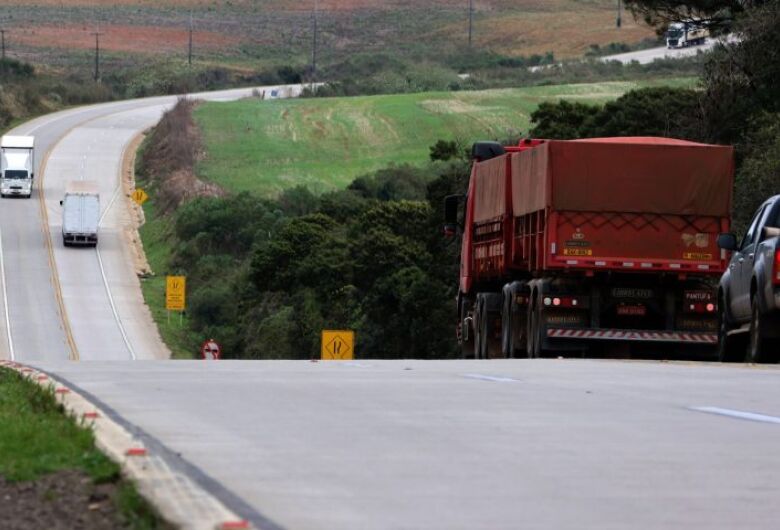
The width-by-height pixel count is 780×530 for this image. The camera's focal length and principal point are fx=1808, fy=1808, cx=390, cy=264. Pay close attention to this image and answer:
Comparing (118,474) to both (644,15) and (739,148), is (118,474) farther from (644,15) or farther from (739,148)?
(644,15)

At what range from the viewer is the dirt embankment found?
94438mm

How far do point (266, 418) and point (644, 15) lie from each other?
134 ft

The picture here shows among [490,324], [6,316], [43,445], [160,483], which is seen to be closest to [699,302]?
[490,324]

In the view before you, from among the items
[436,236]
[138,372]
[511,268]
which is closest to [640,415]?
[138,372]

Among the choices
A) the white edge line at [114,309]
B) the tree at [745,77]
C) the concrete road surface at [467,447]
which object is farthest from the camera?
the white edge line at [114,309]

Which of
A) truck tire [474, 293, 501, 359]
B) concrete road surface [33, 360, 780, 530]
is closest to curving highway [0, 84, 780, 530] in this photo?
concrete road surface [33, 360, 780, 530]

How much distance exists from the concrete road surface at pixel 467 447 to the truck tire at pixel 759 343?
5470 millimetres

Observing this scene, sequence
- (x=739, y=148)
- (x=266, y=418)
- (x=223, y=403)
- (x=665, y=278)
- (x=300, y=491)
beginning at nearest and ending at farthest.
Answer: (x=300, y=491) < (x=266, y=418) < (x=223, y=403) < (x=665, y=278) < (x=739, y=148)

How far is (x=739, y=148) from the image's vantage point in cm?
4634

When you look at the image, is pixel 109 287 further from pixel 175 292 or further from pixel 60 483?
pixel 60 483

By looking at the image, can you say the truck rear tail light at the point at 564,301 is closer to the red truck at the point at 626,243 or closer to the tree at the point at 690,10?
the red truck at the point at 626,243

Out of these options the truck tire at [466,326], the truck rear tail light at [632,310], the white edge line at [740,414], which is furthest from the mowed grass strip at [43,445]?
the truck tire at [466,326]

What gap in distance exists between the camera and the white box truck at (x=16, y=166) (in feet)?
321

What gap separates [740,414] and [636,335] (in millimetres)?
14298
